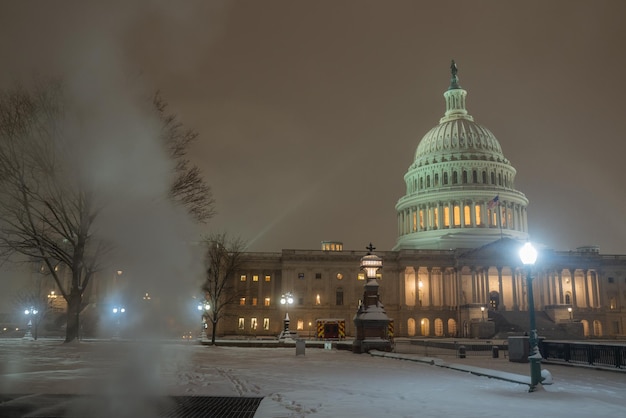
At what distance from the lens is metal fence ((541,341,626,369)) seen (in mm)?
24094

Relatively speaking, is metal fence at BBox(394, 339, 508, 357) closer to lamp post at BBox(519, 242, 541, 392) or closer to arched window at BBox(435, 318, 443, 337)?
lamp post at BBox(519, 242, 541, 392)

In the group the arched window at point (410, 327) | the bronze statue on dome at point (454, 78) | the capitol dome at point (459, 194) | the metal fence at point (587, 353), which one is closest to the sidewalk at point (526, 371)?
the metal fence at point (587, 353)

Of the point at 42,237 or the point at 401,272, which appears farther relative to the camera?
the point at 401,272

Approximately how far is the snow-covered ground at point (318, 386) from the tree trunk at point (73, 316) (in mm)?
8253

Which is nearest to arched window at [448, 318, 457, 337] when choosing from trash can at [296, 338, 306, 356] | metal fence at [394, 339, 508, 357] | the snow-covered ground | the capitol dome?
the capitol dome

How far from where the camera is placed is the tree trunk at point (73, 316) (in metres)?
31.5

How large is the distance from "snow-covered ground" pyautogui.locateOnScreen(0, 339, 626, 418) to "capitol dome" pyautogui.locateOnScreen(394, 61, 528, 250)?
97.6 meters

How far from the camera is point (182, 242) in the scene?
24.8 feet

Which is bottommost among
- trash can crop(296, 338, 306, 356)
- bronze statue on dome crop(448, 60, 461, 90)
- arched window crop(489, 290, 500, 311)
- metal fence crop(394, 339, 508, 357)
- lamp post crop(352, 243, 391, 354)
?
metal fence crop(394, 339, 508, 357)

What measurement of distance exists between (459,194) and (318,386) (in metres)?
112

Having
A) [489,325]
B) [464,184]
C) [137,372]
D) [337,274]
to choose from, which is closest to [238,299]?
[337,274]

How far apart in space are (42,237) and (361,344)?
20268 mm

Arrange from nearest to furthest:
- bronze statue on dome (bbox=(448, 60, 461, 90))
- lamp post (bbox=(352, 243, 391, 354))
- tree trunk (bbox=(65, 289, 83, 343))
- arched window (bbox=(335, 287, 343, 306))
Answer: tree trunk (bbox=(65, 289, 83, 343))
lamp post (bbox=(352, 243, 391, 354))
arched window (bbox=(335, 287, 343, 306))
bronze statue on dome (bbox=(448, 60, 461, 90))

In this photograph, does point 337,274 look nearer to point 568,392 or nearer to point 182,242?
point 568,392
